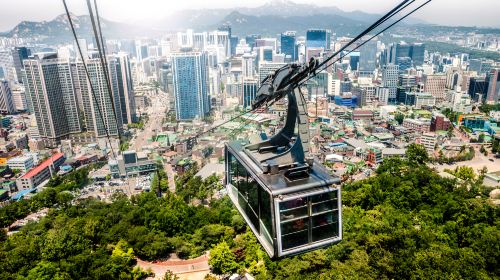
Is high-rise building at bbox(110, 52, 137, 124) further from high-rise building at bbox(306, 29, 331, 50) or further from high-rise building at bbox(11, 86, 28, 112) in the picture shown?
high-rise building at bbox(306, 29, 331, 50)

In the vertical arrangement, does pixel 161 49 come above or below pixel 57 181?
above

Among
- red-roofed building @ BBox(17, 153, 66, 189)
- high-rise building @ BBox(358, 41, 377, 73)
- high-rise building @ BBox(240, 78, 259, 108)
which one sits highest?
high-rise building @ BBox(358, 41, 377, 73)

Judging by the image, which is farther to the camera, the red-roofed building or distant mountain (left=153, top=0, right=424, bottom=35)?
distant mountain (left=153, top=0, right=424, bottom=35)

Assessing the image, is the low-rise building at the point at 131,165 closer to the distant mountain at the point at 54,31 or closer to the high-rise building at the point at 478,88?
the high-rise building at the point at 478,88

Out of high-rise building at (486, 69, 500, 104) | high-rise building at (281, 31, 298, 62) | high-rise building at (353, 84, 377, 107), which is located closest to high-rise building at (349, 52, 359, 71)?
high-rise building at (281, 31, 298, 62)

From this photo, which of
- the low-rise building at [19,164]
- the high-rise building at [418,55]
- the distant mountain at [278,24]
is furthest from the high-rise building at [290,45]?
the distant mountain at [278,24]

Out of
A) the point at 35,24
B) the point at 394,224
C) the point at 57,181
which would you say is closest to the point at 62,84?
the point at 57,181

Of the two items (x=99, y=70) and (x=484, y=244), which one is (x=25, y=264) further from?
(x=99, y=70)
